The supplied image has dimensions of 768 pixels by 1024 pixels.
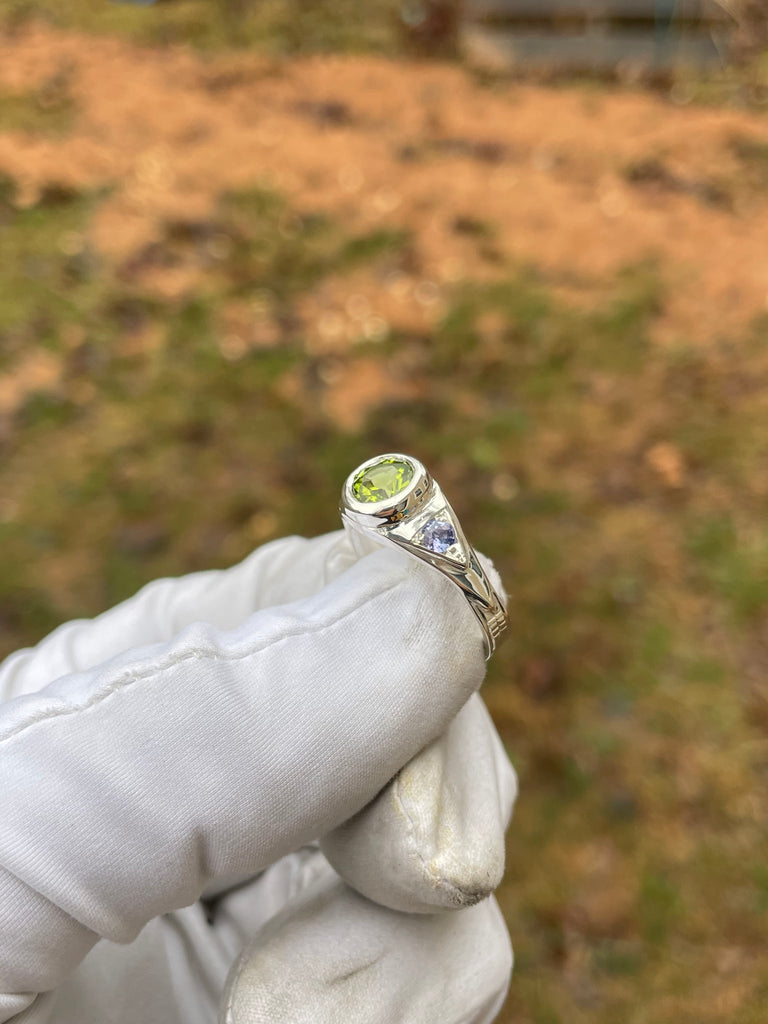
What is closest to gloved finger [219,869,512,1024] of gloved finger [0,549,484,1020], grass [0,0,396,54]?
gloved finger [0,549,484,1020]

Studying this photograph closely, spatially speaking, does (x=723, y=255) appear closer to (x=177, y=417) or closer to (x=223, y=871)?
(x=177, y=417)

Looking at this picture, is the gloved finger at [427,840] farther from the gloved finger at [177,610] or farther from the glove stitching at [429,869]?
the gloved finger at [177,610]

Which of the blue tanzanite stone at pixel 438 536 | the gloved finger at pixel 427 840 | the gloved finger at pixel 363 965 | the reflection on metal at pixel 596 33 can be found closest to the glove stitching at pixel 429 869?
the gloved finger at pixel 427 840

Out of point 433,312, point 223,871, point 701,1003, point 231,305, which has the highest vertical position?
point 223,871

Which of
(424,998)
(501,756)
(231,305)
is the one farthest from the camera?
(231,305)

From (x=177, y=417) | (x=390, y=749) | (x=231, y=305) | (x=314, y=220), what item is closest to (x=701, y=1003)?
(x=390, y=749)
